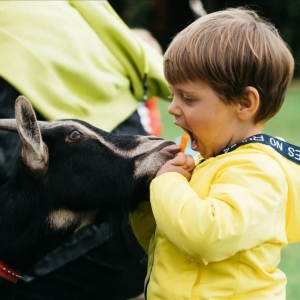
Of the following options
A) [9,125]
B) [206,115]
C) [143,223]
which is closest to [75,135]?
[9,125]

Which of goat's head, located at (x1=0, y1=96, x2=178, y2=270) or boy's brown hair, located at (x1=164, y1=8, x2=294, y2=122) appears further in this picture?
goat's head, located at (x1=0, y1=96, x2=178, y2=270)

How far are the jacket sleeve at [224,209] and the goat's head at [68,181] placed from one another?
0.60 metres

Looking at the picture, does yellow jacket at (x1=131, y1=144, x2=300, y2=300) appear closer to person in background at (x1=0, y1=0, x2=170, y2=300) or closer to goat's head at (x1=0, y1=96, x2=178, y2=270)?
goat's head at (x1=0, y1=96, x2=178, y2=270)

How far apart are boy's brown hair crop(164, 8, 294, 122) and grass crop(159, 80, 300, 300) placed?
277 cm

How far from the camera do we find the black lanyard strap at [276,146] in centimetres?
313

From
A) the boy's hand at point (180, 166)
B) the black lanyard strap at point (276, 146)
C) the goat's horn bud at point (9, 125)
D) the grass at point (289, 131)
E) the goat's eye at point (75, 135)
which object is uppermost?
the goat's horn bud at point (9, 125)

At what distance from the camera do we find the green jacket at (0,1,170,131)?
14.3ft

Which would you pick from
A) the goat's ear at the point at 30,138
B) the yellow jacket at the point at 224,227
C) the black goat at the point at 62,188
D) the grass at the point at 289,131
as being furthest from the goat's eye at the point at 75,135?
the grass at the point at 289,131

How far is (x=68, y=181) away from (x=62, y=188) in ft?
0.14

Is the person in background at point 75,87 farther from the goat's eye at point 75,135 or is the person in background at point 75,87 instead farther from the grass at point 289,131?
the grass at point 289,131

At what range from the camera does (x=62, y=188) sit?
363 cm

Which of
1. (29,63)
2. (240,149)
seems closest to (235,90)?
(240,149)

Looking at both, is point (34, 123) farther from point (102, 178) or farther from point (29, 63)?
point (29, 63)

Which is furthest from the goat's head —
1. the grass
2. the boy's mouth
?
the grass
